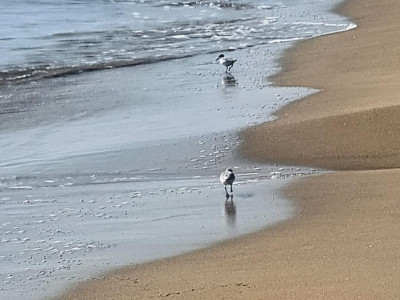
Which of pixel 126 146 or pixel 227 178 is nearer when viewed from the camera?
pixel 227 178

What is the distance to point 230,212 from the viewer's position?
6.98 m

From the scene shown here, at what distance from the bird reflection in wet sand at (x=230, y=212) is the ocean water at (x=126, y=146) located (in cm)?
2

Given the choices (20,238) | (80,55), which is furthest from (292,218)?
(80,55)

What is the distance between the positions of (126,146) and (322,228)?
352 centimetres

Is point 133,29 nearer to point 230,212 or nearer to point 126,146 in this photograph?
point 126,146

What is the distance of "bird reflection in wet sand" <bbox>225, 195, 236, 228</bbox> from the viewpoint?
6719 millimetres

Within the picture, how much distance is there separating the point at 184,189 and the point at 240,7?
58.9 ft

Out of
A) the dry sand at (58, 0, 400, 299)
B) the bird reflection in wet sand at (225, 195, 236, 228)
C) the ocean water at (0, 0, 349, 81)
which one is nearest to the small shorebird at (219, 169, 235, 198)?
the bird reflection in wet sand at (225, 195, 236, 228)

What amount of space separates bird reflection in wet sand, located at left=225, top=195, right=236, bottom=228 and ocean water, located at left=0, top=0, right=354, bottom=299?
2 centimetres

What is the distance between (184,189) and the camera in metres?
7.75

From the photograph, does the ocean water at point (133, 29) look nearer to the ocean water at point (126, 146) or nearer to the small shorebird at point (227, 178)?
the ocean water at point (126, 146)

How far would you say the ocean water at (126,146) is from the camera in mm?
6387

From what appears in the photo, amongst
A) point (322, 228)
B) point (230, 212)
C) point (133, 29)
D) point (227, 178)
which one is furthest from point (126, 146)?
point (133, 29)

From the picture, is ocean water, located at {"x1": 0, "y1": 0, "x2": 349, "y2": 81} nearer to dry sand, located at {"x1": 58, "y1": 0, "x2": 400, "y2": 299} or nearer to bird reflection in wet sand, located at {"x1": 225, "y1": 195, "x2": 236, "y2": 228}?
dry sand, located at {"x1": 58, "y1": 0, "x2": 400, "y2": 299}
